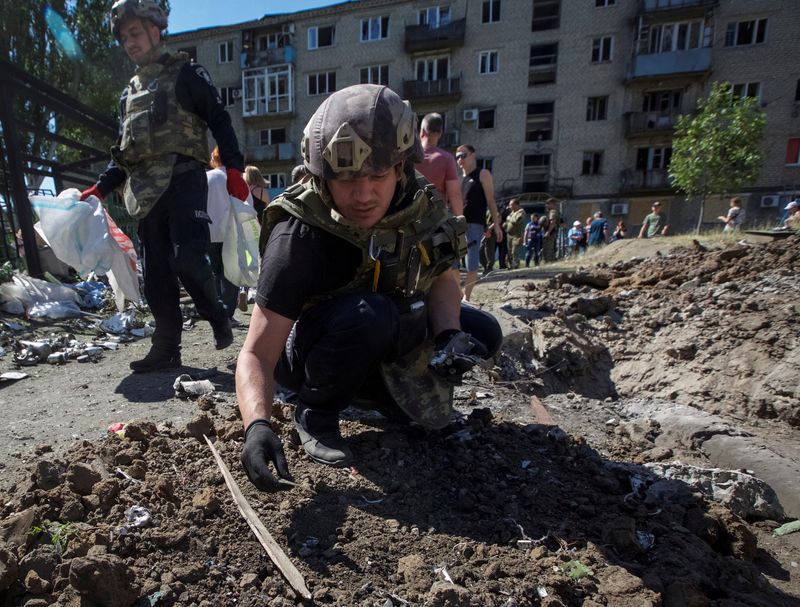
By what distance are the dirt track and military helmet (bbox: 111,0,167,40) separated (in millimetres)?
2123

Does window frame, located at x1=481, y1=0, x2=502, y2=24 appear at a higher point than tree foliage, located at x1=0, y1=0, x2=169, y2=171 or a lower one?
higher

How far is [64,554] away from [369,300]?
1.11 m

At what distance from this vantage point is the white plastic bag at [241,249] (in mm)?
3693

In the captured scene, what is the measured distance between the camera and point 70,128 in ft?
54.1

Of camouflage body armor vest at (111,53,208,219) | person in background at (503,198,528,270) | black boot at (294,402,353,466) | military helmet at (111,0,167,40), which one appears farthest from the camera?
person in background at (503,198,528,270)

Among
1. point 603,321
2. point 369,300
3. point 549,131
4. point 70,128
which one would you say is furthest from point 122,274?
point 549,131

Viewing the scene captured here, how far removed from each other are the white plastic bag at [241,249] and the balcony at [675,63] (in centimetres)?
2319

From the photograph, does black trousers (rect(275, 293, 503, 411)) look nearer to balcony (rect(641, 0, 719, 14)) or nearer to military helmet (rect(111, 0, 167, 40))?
military helmet (rect(111, 0, 167, 40))

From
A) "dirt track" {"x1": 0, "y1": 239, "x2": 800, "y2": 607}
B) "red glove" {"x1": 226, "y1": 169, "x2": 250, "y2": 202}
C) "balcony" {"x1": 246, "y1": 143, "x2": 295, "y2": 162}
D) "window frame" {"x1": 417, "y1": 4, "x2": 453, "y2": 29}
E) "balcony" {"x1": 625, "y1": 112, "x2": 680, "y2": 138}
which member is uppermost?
"window frame" {"x1": 417, "y1": 4, "x2": 453, "y2": 29}

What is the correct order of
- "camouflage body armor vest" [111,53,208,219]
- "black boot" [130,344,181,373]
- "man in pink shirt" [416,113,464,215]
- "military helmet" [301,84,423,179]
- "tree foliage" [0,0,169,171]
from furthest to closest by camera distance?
1. "tree foliage" [0,0,169,171]
2. "man in pink shirt" [416,113,464,215]
3. "black boot" [130,344,181,373]
4. "camouflage body armor vest" [111,53,208,219]
5. "military helmet" [301,84,423,179]

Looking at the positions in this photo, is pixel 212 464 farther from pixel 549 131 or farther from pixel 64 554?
pixel 549 131

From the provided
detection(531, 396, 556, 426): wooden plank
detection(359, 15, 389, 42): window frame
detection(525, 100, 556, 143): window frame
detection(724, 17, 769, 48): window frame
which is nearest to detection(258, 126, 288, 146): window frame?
detection(359, 15, 389, 42): window frame

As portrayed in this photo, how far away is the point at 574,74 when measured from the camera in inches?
875

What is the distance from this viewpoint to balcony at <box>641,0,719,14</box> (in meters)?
20.7
